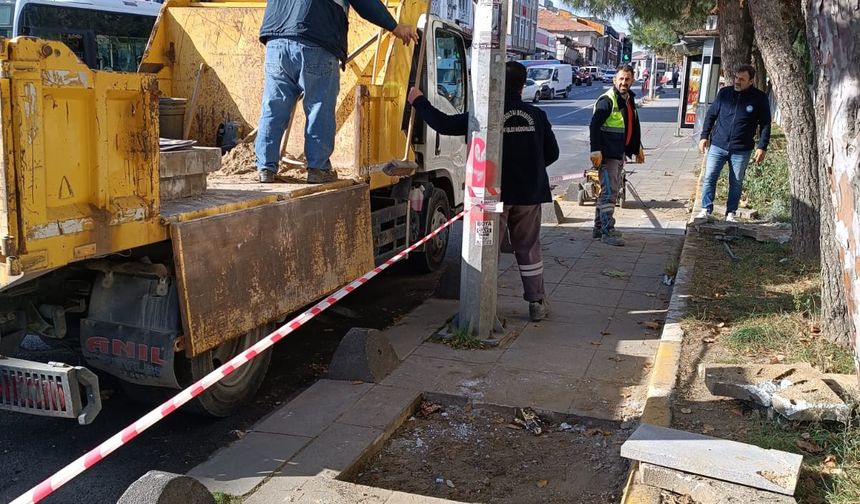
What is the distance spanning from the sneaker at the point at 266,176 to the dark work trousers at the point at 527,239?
1.81m

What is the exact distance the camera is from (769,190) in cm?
1181

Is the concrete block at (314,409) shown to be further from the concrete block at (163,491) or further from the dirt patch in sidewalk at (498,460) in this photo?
the concrete block at (163,491)

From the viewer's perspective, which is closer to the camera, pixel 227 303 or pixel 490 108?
pixel 227 303

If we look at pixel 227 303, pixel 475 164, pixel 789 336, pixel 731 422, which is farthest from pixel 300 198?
pixel 789 336

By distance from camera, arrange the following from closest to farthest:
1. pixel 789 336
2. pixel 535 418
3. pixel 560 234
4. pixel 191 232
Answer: pixel 191 232
pixel 535 418
pixel 789 336
pixel 560 234

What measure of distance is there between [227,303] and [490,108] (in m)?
2.32

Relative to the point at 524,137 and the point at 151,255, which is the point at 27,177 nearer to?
the point at 151,255

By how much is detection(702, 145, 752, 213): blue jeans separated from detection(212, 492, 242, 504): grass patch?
773 cm

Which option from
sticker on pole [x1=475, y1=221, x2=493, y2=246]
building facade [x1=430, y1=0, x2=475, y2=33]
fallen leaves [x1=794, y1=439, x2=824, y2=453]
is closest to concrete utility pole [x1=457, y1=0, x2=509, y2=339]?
sticker on pole [x1=475, y1=221, x2=493, y2=246]

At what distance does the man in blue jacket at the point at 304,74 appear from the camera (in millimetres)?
5539

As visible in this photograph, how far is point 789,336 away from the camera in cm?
564

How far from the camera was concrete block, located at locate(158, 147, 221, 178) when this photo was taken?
4387mm

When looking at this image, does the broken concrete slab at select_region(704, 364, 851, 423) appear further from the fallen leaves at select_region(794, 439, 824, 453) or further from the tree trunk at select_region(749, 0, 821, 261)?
the tree trunk at select_region(749, 0, 821, 261)

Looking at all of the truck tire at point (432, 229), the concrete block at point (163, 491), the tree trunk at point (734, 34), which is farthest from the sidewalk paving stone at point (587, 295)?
the tree trunk at point (734, 34)
